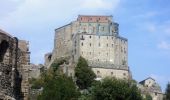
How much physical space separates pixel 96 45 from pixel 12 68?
129 meters

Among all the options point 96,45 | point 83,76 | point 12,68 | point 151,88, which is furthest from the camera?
point 96,45

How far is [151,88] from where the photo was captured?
145125 millimetres

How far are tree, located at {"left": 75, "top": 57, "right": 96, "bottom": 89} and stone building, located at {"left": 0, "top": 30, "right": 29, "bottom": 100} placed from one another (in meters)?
95.0

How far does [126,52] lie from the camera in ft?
497

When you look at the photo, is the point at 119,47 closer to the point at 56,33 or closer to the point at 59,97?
the point at 56,33

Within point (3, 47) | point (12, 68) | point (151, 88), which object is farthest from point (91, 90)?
point (151, 88)

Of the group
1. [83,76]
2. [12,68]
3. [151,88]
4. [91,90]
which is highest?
[83,76]

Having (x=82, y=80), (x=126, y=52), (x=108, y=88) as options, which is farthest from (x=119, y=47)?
(x=108, y=88)

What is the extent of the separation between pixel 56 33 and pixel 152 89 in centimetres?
3193

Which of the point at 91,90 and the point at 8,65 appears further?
the point at 91,90

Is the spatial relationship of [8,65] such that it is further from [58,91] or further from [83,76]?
[83,76]

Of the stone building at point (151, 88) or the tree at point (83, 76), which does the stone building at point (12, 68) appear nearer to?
the tree at point (83, 76)

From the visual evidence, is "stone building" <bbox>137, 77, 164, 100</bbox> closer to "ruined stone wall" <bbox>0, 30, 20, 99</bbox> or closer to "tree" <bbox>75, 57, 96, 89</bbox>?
"tree" <bbox>75, 57, 96, 89</bbox>

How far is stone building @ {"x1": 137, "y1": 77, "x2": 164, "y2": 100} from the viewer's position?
462 feet
